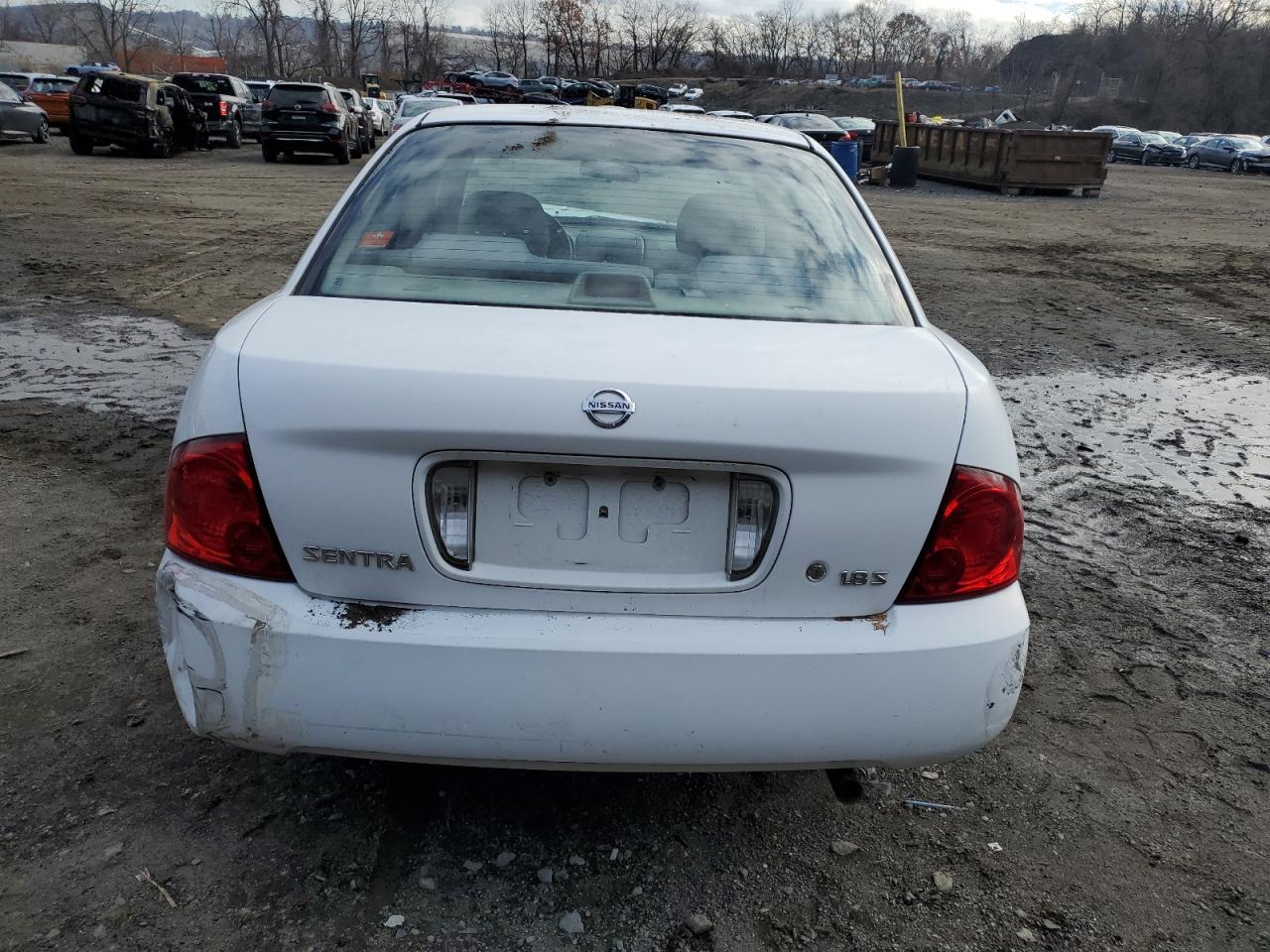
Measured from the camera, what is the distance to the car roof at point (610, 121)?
10.4 ft

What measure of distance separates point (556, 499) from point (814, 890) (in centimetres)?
109

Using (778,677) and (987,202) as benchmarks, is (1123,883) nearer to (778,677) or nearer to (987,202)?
(778,677)

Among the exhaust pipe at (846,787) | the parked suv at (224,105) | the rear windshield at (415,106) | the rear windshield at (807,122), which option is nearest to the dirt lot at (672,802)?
the exhaust pipe at (846,787)

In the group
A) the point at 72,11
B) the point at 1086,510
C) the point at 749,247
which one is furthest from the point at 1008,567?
the point at 72,11

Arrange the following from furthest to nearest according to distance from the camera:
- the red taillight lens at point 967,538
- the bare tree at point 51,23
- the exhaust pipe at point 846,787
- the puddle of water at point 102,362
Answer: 1. the bare tree at point 51,23
2. the puddle of water at point 102,362
3. the exhaust pipe at point 846,787
4. the red taillight lens at point 967,538

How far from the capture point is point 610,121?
10.5 ft

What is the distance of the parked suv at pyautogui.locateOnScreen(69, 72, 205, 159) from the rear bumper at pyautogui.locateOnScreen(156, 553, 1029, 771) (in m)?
25.1

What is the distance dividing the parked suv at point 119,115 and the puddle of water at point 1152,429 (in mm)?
22612

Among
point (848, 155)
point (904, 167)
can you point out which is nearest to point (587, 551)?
point (848, 155)

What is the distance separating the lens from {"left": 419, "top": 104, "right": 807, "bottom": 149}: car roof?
10.4 ft

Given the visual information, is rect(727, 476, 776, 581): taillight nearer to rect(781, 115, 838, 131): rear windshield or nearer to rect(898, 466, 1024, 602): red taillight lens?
rect(898, 466, 1024, 602): red taillight lens

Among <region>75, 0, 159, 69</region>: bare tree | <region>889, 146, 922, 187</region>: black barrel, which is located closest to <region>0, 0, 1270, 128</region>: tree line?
<region>75, 0, 159, 69</region>: bare tree

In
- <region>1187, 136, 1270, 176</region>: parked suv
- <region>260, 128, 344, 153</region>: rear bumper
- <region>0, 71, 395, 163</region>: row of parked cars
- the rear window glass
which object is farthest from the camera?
<region>1187, 136, 1270, 176</region>: parked suv

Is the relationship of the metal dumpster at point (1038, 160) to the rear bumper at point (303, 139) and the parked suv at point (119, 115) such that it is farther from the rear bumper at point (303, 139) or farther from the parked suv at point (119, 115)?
the parked suv at point (119, 115)
